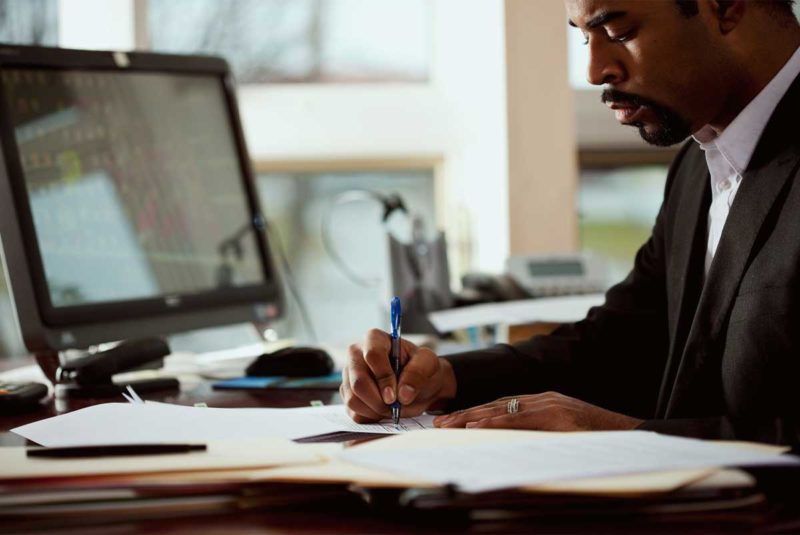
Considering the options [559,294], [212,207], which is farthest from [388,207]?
[212,207]

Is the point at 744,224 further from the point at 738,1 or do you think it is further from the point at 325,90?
the point at 325,90

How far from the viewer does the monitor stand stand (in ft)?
4.50

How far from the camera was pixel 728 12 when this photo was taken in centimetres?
119

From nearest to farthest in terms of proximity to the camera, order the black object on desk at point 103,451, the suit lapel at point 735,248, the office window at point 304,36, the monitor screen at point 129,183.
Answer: the black object on desk at point 103,451 → the suit lapel at point 735,248 → the monitor screen at point 129,183 → the office window at point 304,36

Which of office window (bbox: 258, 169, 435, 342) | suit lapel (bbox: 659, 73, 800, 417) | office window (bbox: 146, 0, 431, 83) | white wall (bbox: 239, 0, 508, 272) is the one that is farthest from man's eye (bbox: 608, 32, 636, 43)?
office window (bbox: 146, 0, 431, 83)

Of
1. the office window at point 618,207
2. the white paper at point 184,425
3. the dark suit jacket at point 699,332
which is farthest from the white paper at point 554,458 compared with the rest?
the office window at point 618,207

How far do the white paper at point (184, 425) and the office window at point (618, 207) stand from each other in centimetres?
193

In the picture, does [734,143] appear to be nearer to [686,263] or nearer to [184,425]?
[686,263]

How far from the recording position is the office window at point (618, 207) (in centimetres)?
296

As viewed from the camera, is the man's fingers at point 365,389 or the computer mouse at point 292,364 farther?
the computer mouse at point 292,364

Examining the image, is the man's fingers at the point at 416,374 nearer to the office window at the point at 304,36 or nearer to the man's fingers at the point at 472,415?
the man's fingers at the point at 472,415

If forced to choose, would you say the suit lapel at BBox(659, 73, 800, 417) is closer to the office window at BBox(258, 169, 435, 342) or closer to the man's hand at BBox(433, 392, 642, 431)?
the man's hand at BBox(433, 392, 642, 431)

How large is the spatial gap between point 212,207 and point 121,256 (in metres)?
0.25

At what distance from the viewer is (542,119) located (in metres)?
2.62
